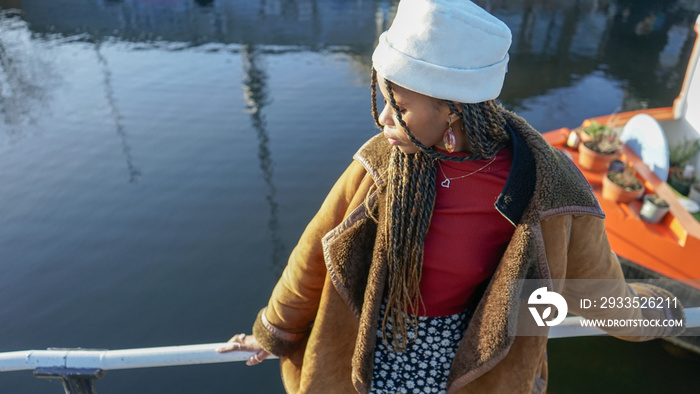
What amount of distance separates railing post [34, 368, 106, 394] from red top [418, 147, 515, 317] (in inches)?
40.1

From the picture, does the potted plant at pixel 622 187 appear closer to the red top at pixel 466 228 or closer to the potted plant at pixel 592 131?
the potted plant at pixel 592 131

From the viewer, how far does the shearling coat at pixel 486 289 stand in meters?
1.24

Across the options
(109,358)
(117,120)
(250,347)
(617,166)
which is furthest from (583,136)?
(117,120)

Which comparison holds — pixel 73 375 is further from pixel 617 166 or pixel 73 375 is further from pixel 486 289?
pixel 617 166

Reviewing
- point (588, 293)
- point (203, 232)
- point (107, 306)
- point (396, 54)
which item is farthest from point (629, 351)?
point (107, 306)

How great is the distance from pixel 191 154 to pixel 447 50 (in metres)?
7.68

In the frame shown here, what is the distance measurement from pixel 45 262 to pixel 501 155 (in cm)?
657

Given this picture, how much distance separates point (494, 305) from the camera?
1.29 meters

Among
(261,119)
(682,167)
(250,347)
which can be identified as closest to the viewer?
(250,347)

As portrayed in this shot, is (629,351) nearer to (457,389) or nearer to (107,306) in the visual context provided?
(457,389)

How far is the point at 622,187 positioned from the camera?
4.52 meters

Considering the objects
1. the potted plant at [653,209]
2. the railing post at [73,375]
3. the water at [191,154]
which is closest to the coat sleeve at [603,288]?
the railing post at [73,375]

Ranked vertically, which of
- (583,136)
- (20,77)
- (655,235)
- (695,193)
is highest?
(583,136)

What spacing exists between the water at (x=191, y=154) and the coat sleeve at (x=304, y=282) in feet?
11.8
